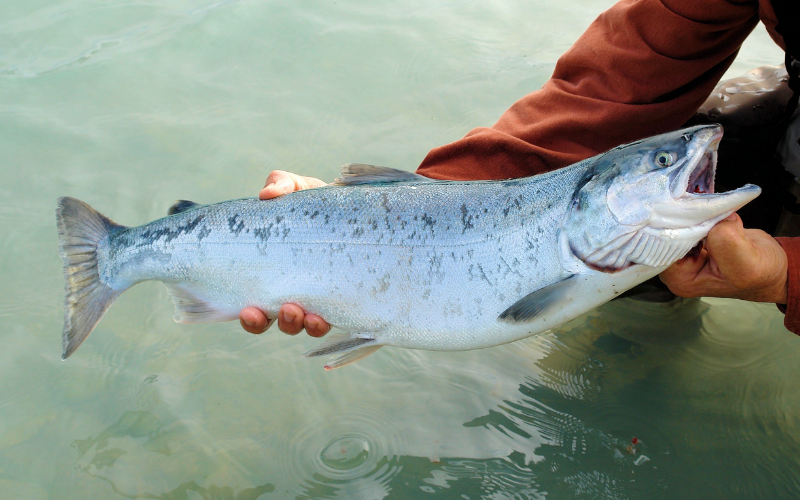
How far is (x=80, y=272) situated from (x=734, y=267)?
320 cm

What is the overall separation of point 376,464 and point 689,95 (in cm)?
289

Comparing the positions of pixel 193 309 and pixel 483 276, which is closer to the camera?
pixel 483 276

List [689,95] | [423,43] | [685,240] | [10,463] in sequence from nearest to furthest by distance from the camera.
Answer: [685,240]
[10,463]
[689,95]
[423,43]

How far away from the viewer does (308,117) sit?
5.74 meters

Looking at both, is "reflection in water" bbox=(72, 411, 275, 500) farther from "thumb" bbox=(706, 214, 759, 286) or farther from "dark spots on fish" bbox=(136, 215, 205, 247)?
"thumb" bbox=(706, 214, 759, 286)

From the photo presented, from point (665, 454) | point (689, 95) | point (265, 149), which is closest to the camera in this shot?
point (665, 454)

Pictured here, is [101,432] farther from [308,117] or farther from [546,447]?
[308,117]

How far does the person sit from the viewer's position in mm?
3229

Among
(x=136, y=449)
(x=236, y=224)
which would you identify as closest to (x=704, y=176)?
(x=236, y=224)

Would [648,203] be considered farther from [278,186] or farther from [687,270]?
[278,186]

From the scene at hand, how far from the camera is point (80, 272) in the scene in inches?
122

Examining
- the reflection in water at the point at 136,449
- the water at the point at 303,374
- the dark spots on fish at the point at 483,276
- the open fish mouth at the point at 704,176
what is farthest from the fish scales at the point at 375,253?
the reflection in water at the point at 136,449

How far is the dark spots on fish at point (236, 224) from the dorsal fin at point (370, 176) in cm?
53

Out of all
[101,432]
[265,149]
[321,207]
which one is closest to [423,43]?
[265,149]
